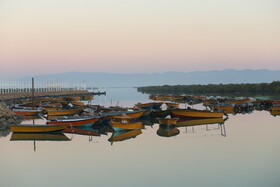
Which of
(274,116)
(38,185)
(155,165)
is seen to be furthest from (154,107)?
(38,185)

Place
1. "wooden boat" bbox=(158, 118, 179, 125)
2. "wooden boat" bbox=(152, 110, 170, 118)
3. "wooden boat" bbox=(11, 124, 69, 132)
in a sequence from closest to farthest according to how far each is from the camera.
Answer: "wooden boat" bbox=(11, 124, 69, 132) < "wooden boat" bbox=(158, 118, 179, 125) < "wooden boat" bbox=(152, 110, 170, 118)

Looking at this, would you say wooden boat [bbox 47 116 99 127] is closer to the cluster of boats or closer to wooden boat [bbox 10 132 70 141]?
the cluster of boats

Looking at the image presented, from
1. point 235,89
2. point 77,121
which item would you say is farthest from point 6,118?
point 235,89

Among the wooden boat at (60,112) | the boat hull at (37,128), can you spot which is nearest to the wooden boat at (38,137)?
the boat hull at (37,128)

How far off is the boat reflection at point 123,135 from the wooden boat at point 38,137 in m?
4.09

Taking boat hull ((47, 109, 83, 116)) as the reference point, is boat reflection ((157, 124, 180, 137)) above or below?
below

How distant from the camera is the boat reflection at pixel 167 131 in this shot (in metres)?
29.4

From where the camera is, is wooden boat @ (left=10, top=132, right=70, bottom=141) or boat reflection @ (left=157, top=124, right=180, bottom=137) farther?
boat reflection @ (left=157, top=124, right=180, bottom=137)

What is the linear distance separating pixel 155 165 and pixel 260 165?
674 cm

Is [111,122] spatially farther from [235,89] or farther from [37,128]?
[235,89]

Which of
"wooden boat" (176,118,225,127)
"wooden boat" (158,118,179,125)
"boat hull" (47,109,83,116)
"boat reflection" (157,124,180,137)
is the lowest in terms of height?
"boat reflection" (157,124,180,137)

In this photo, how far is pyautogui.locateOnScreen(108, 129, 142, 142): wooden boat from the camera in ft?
87.9

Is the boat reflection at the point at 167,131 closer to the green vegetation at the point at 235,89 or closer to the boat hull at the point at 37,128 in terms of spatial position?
the boat hull at the point at 37,128

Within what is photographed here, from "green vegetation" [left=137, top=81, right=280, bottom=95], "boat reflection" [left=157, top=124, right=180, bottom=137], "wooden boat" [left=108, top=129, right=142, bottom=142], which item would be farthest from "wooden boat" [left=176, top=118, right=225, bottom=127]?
"green vegetation" [left=137, top=81, right=280, bottom=95]
